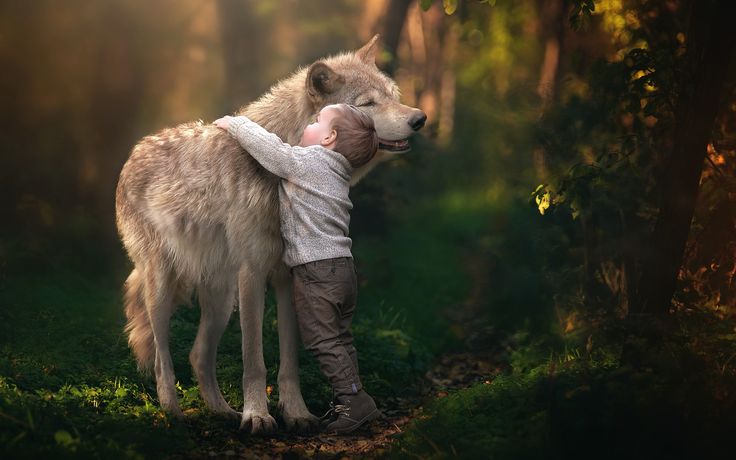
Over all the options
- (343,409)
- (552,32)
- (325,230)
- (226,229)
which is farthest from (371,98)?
(552,32)

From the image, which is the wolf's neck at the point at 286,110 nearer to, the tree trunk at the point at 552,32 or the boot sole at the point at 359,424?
the boot sole at the point at 359,424

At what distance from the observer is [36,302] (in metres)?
6.57

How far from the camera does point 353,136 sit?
16.0 ft

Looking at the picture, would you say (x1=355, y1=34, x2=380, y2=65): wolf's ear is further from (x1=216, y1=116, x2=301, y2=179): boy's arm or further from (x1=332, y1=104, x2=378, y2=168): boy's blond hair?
(x1=216, y1=116, x2=301, y2=179): boy's arm

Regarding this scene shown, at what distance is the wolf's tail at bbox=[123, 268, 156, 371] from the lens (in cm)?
547

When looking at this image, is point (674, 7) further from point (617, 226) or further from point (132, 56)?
point (132, 56)

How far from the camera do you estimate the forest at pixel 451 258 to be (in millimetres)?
4078

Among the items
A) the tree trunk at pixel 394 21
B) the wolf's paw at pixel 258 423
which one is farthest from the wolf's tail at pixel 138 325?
the tree trunk at pixel 394 21

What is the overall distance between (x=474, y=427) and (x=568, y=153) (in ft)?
12.5

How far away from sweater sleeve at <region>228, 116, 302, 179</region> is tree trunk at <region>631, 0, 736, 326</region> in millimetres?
2335

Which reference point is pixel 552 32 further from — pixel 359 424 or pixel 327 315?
pixel 359 424

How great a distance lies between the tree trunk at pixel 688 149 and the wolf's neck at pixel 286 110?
2.35 meters

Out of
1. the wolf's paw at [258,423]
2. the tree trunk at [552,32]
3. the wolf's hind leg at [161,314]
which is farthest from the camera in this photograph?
the tree trunk at [552,32]

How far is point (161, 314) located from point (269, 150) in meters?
1.46
